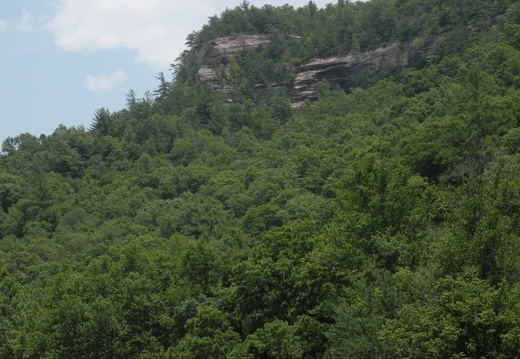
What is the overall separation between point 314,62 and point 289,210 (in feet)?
209

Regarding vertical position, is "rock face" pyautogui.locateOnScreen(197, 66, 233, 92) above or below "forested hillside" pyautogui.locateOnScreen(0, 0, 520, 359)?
above

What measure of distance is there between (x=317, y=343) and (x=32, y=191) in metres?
62.5

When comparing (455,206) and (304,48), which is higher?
(304,48)

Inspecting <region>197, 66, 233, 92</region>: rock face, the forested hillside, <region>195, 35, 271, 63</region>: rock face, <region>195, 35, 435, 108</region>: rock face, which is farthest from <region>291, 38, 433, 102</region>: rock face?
<region>195, 35, 271, 63</region>: rock face

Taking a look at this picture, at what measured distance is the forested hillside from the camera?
75.3ft

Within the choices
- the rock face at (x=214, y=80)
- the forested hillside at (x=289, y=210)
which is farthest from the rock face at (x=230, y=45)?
the rock face at (x=214, y=80)

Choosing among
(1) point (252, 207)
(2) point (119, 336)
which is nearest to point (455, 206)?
(2) point (119, 336)

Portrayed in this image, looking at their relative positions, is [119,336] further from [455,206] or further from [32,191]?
[32,191]

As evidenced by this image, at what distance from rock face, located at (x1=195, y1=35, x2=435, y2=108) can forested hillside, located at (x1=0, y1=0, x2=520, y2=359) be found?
102 centimetres

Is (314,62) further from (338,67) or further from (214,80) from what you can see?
(214,80)

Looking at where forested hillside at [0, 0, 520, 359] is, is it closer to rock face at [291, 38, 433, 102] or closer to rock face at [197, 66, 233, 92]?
rock face at [197, 66, 233, 92]

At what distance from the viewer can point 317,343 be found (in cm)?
2755

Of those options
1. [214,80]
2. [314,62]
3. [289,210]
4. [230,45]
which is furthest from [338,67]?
[289,210]

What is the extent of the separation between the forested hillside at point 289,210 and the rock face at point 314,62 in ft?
3.36
